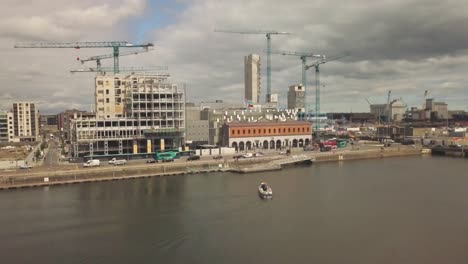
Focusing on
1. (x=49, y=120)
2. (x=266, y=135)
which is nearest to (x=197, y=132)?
(x=266, y=135)

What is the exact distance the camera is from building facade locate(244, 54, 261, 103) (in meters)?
97.7

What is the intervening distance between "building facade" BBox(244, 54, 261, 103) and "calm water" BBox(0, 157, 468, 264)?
224 feet

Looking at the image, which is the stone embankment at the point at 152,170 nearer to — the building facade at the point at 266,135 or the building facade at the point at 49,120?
the building facade at the point at 266,135

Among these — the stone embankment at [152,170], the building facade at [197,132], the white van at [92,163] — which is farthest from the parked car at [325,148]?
the white van at [92,163]

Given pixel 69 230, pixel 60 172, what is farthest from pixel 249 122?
pixel 69 230

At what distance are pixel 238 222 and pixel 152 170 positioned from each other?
54.4ft

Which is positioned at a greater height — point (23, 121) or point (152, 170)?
point (23, 121)

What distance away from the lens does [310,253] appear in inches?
598

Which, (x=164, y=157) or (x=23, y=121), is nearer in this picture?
(x=164, y=157)

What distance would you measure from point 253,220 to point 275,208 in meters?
2.95

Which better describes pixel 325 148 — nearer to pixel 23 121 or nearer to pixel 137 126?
pixel 137 126

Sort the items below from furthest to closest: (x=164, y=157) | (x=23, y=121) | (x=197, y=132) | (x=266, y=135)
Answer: (x=23, y=121), (x=266, y=135), (x=197, y=132), (x=164, y=157)

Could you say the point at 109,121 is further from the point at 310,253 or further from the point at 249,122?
the point at 310,253

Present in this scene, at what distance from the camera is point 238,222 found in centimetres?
1906
